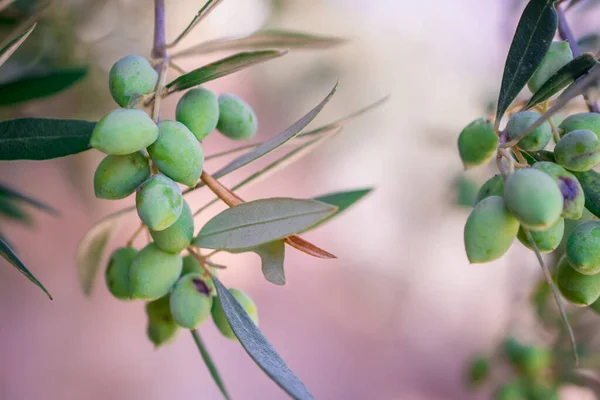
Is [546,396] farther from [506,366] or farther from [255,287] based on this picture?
[255,287]

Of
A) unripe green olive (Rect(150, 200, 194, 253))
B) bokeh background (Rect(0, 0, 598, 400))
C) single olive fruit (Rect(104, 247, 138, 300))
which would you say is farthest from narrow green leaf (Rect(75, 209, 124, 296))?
bokeh background (Rect(0, 0, 598, 400))

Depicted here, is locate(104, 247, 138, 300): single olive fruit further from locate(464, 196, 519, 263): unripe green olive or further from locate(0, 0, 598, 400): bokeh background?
locate(0, 0, 598, 400): bokeh background

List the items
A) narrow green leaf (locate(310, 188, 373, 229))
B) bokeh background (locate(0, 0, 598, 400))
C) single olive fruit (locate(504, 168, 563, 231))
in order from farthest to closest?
1. bokeh background (locate(0, 0, 598, 400))
2. narrow green leaf (locate(310, 188, 373, 229))
3. single olive fruit (locate(504, 168, 563, 231))

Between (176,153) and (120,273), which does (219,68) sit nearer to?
(176,153)

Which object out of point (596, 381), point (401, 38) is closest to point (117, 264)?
point (596, 381)

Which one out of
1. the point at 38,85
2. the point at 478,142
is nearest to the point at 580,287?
the point at 478,142

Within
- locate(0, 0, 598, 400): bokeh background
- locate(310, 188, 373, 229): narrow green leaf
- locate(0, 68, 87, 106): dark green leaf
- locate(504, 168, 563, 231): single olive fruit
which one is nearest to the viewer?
locate(504, 168, 563, 231): single olive fruit
